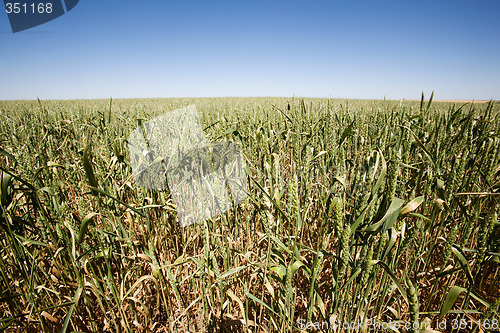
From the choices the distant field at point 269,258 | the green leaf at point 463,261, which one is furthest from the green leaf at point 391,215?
the green leaf at point 463,261

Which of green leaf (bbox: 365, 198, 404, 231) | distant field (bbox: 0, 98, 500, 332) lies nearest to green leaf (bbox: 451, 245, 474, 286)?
distant field (bbox: 0, 98, 500, 332)

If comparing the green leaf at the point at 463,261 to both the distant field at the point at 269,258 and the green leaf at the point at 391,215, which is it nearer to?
the distant field at the point at 269,258

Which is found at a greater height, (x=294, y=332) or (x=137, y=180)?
(x=137, y=180)

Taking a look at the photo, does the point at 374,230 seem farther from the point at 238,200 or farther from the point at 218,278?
the point at 238,200

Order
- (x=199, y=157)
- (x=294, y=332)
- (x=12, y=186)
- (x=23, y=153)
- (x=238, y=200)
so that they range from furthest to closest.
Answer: (x=199, y=157)
(x=238, y=200)
(x=294, y=332)
(x=12, y=186)
(x=23, y=153)

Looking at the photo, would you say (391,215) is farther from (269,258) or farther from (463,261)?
(269,258)

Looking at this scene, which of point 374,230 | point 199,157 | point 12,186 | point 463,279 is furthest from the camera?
point 199,157

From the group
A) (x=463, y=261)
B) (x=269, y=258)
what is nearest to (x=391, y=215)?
(x=463, y=261)

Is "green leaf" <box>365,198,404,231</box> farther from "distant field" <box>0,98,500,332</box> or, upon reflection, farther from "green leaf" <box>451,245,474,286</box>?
"green leaf" <box>451,245,474,286</box>

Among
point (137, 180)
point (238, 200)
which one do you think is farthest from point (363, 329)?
point (137, 180)

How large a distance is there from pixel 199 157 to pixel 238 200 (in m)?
0.46

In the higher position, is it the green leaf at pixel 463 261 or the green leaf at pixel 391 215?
the green leaf at pixel 391 215

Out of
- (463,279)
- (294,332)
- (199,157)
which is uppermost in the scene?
(199,157)

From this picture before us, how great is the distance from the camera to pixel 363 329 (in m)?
0.92
